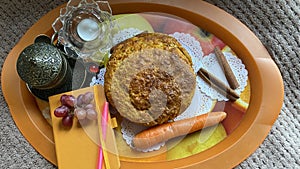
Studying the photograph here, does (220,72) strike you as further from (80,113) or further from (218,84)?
(80,113)

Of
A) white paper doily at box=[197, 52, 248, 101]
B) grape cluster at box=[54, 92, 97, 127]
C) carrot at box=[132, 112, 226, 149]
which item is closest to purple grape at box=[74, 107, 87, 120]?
grape cluster at box=[54, 92, 97, 127]

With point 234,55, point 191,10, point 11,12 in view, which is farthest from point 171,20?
point 11,12

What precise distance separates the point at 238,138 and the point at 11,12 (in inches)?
26.7

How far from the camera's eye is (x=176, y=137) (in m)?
1.12

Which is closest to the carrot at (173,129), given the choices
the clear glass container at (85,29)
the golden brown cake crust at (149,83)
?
the golden brown cake crust at (149,83)

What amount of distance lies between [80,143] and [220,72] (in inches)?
15.6

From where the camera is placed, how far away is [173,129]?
110 centimetres

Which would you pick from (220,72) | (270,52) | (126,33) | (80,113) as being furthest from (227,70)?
(80,113)

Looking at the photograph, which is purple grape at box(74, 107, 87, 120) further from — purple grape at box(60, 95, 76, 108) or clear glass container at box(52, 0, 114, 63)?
clear glass container at box(52, 0, 114, 63)

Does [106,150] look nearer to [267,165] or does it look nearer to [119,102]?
[119,102]

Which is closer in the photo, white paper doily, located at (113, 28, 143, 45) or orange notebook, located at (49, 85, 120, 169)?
orange notebook, located at (49, 85, 120, 169)

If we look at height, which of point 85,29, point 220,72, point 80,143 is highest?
point 85,29

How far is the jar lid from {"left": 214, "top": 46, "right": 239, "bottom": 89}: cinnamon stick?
403 mm

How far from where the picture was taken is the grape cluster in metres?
1.07
